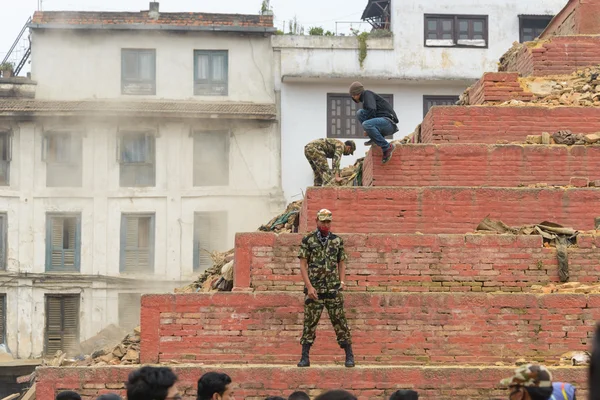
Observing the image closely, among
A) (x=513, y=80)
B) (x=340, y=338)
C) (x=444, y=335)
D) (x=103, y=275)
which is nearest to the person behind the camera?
(x=340, y=338)

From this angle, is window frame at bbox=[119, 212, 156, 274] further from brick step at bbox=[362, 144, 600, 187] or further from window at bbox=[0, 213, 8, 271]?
brick step at bbox=[362, 144, 600, 187]

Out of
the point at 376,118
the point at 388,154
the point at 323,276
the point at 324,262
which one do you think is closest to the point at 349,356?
the point at 323,276

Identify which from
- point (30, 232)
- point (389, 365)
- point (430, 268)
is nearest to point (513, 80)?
point (430, 268)

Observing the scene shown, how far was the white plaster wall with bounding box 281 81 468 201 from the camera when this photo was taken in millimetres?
38656

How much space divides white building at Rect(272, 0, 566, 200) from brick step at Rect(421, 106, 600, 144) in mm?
21004

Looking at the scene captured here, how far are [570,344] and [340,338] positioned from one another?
2.73 meters

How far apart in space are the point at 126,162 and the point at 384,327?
84.2 ft

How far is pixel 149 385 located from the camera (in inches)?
299

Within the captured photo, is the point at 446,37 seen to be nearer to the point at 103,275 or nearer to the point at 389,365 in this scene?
the point at 103,275

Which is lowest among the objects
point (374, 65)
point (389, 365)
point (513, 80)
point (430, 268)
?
point (389, 365)

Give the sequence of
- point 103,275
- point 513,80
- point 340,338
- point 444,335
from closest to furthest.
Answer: point 340,338
point 444,335
point 513,80
point 103,275

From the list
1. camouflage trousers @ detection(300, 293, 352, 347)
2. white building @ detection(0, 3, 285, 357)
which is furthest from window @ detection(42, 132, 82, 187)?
camouflage trousers @ detection(300, 293, 352, 347)

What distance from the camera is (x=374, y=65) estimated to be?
3956cm

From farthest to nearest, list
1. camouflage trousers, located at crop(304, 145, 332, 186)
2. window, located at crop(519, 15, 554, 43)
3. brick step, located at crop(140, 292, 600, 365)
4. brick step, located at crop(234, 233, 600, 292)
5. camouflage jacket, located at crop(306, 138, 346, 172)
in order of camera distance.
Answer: window, located at crop(519, 15, 554, 43)
camouflage jacket, located at crop(306, 138, 346, 172)
camouflage trousers, located at crop(304, 145, 332, 186)
brick step, located at crop(234, 233, 600, 292)
brick step, located at crop(140, 292, 600, 365)
